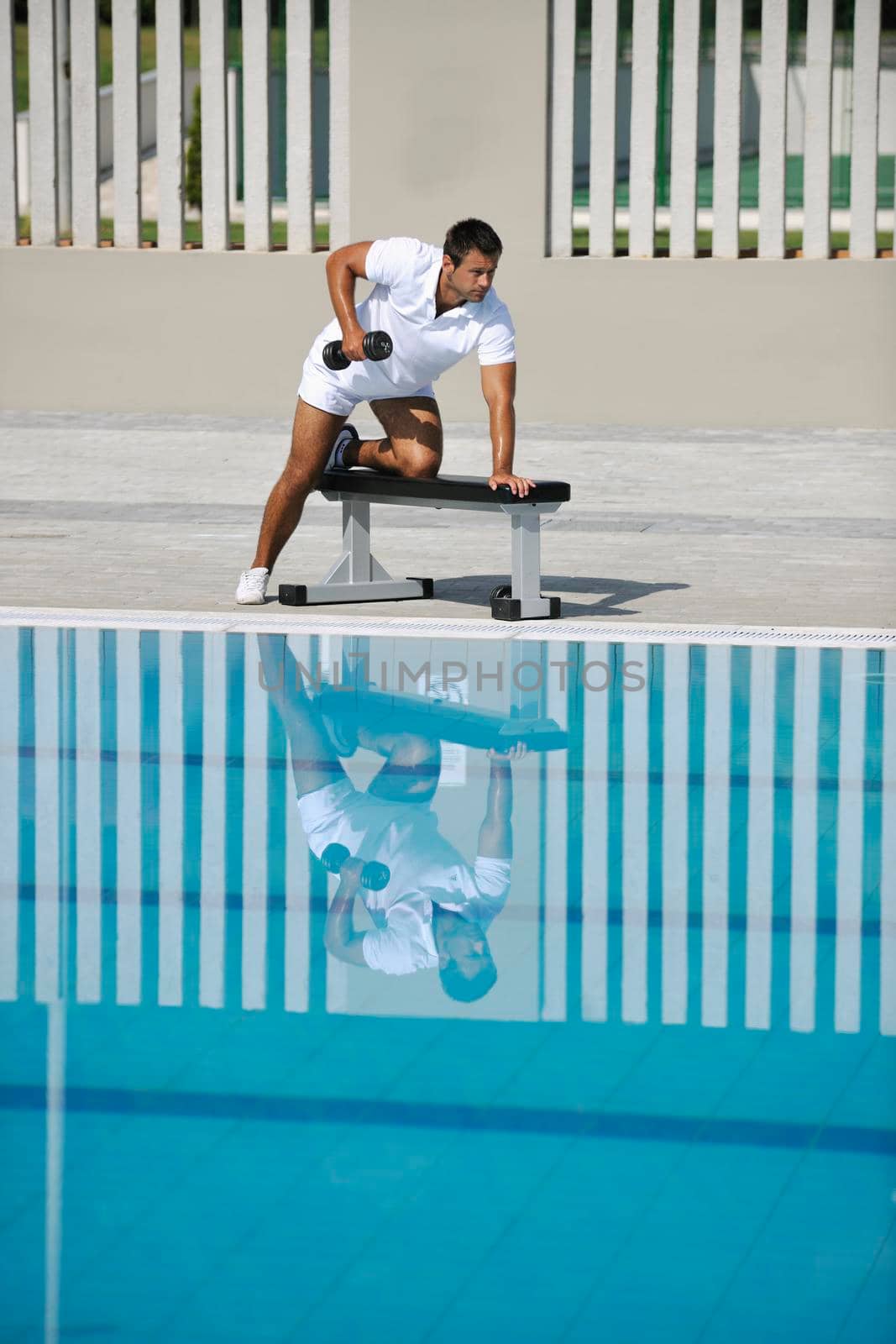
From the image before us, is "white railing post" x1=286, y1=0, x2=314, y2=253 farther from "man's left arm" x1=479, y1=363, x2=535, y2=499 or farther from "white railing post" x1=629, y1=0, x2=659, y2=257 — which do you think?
"man's left arm" x1=479, y1=363, x2=535, y2=499

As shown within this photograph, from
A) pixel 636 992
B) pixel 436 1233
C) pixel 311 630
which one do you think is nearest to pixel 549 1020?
pixel 636 992

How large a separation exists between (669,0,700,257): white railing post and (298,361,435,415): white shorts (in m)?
6.55

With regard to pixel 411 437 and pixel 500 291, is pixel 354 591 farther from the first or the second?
pixel 500 291

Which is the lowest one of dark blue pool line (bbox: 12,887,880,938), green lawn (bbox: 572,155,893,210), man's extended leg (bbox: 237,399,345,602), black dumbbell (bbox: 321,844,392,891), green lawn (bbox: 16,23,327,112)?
dark blue pool line (bbox: 12,887,880,938)

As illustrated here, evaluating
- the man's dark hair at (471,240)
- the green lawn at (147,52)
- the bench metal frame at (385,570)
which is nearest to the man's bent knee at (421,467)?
the bench metal frame at (385,570)

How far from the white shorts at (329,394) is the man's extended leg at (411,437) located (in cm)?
5

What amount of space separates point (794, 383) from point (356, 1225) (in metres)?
12.0

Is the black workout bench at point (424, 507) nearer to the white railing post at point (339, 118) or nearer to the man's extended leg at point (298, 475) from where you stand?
the man's extended leg at point (298, 475)

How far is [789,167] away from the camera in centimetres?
3416

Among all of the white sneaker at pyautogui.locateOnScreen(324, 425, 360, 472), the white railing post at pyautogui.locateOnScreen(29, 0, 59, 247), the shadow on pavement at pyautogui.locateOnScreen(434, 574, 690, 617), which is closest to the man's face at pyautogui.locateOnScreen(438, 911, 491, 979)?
the shadow on pavement at pyautogui.locateOnScreen(434, 574, 690, 617)

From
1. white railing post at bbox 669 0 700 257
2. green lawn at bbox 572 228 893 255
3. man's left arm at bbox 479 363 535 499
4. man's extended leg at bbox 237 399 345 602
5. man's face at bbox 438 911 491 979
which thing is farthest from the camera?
green lawn at bbox 572 228 893 255

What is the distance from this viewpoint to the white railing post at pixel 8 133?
14.5 m

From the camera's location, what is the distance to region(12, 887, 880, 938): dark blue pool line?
173 inches

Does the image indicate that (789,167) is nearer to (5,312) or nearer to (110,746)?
(5,312)
